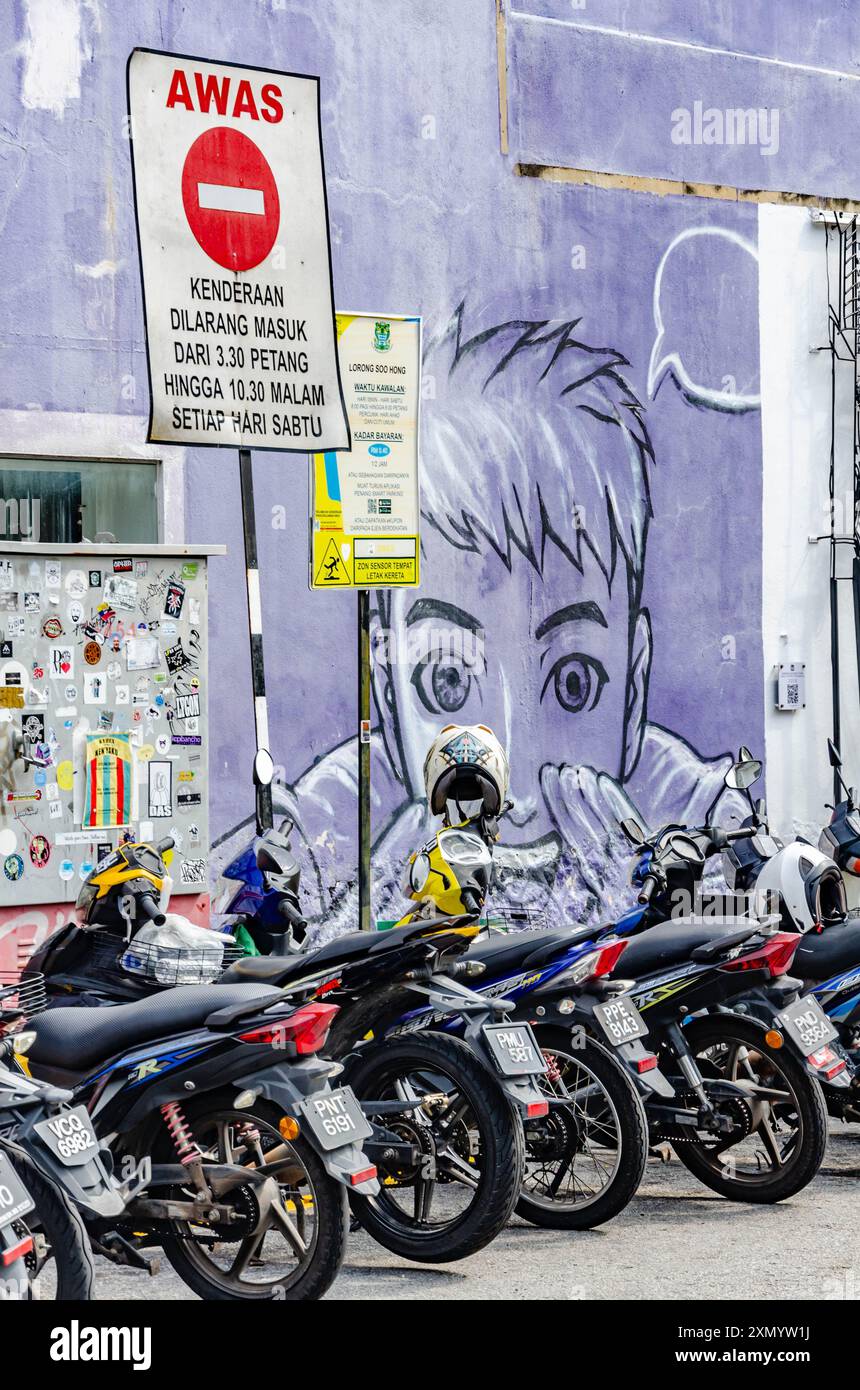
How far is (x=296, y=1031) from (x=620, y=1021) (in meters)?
1.68

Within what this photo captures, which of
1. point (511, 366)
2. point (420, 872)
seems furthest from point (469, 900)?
point (511, 366)

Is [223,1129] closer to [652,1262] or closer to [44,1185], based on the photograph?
[44,1185]

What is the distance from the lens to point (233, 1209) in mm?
5555

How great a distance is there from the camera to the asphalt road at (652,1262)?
5973mm

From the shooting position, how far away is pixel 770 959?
23.7 feet

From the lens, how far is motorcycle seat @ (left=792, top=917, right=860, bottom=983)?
7902mm

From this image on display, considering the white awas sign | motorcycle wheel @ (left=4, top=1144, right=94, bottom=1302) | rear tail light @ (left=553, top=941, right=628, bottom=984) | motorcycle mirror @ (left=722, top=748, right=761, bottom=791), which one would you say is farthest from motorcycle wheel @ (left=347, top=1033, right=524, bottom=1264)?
the white awas sign

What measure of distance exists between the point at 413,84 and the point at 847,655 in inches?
201

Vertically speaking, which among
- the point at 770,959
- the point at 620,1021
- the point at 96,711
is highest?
the point at 96,711

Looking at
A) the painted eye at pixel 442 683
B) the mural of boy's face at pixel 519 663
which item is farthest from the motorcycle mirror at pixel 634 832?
the painted eye at pixel 442 683

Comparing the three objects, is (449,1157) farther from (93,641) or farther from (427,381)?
(427,381)

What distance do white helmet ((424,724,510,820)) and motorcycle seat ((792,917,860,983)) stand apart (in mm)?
1355

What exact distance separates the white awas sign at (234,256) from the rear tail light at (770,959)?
9.32 feet
